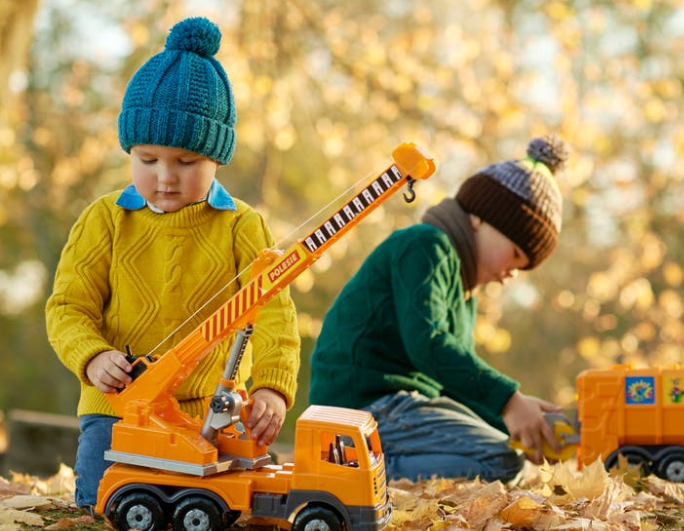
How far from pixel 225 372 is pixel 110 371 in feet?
1.13

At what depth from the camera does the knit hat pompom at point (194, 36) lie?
3039 millimetres

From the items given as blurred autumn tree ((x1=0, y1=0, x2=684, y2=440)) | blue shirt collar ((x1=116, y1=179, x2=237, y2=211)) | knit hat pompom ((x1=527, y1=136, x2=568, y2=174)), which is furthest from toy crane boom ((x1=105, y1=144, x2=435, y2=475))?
blurred autumn tree ((x1=0, y1=0, x2=684, y2=440))

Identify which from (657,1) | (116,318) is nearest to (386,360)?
(116,318)

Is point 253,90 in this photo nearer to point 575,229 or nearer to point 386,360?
point 575,229

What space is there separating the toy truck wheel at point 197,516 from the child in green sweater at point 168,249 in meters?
0.45

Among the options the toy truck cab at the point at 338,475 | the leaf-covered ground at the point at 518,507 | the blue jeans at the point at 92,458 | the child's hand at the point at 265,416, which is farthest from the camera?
the blue jeans at the point at 92,458

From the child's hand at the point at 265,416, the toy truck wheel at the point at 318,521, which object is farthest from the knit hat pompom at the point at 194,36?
the toy truck wheel at the point at 318,521

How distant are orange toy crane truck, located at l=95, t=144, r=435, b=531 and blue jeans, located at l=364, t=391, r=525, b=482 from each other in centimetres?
147

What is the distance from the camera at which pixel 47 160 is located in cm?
1409

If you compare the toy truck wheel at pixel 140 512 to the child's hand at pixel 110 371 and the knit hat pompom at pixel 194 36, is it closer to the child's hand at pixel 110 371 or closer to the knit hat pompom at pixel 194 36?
the child's hand at pixel 110 371

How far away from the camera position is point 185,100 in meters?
2.92

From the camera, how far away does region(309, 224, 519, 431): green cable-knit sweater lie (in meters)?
3.90

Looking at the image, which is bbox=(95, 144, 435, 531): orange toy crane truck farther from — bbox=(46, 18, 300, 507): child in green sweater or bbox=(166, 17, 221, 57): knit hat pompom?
bbox=(166, 17, 221, 57): knit hat pompom

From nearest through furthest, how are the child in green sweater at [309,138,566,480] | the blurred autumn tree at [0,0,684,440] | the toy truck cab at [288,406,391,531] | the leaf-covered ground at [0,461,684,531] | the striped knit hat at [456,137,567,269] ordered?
1. the toy truck cab at [288,406,391,531]
2. the leaf-covered ground at [0,461,684,531]
3. the child in green sweater at [309,138,566,480]
4. the striped knit hat at [456,137,567,269]
5. the blurred autumn tree at [0,0,684,440]
